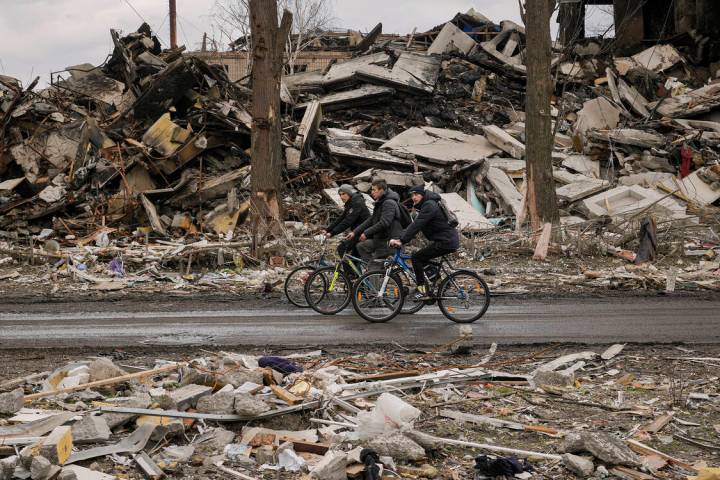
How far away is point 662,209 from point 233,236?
10028 mm

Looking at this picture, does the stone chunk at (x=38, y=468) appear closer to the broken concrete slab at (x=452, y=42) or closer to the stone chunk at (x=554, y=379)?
the stone chunk at (x=554, y=379)

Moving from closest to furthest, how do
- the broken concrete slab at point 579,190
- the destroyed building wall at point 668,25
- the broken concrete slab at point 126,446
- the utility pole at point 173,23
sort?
the broken concrete slab at point 126,446, the broken concrete slab at point 579,190, the destroyed building wall at point 668,25, the utility pole at point 173,23

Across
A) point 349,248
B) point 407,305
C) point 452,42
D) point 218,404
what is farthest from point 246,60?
point 218,404

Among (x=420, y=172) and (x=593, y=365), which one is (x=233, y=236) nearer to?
(x=420, y=172)

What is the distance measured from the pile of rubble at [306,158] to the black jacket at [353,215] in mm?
2538

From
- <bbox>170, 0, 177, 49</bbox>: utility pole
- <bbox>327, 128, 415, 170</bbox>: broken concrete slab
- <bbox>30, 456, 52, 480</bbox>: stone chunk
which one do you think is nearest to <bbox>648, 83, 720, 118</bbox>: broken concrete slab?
<bbox>327, 128, 415, 170</bbox>: broken concrete slab

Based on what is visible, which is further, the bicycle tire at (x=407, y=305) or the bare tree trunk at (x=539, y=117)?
the bare tree trunk at (x=539, y=117)

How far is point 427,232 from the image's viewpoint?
1178 cm

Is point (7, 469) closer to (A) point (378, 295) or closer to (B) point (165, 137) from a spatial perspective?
(A) point (378, 295)

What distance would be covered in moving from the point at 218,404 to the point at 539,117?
1348cm

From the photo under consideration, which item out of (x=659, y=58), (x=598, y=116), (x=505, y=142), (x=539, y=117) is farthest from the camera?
(x=659, y=58)

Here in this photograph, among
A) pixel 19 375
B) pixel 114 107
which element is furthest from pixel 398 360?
pixel 114 107

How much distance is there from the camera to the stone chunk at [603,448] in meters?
5.51

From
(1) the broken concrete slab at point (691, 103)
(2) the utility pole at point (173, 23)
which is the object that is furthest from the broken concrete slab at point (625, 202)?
(2) the utility pole at point (173, 23)
